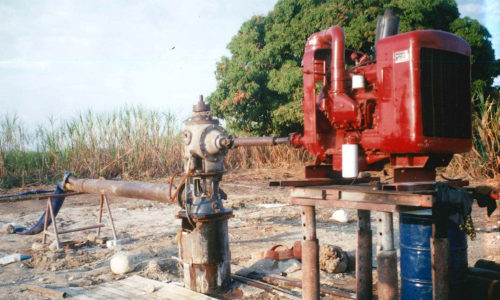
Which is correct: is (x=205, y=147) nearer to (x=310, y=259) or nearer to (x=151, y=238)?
(x=310, y=259)

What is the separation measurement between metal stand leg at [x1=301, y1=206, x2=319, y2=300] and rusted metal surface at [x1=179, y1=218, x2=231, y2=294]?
3.93 feet

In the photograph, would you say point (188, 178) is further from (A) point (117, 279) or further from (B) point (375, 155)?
(B) point (375, 155)

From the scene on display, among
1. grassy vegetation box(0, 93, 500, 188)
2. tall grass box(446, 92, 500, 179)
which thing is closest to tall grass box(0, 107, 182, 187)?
grassy vegetation box(0, 93, 500, 188)

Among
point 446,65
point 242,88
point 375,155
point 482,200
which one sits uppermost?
point 242,88

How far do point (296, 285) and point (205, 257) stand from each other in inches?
33.9

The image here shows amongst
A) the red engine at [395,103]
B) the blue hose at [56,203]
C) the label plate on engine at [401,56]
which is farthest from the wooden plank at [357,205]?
the blue hose at [56,203]

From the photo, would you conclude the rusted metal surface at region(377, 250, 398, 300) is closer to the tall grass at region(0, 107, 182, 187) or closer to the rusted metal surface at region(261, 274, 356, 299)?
the rusted metal surface at region(261, 274, 356, 299)

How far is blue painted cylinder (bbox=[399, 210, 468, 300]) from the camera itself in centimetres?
300

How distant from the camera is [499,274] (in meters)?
3.31

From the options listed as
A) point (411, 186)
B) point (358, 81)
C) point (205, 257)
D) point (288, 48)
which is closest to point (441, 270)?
point (411, 186)

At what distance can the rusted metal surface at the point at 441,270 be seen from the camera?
2.59m

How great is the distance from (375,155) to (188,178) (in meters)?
1.83

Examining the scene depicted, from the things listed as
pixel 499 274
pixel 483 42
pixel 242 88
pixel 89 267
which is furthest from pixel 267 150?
pixel 499 274

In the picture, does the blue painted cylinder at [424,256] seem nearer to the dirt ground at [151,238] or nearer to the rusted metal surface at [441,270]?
the rusted metal surface at [441,270]
